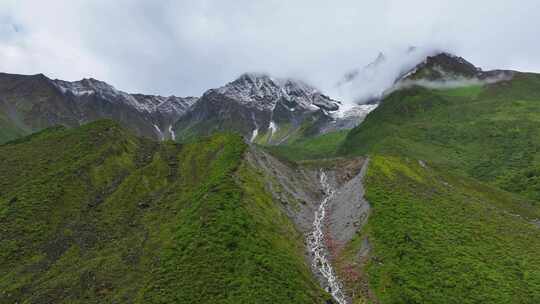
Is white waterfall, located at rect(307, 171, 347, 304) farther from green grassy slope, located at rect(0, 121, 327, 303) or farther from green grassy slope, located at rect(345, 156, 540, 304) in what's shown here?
green grassy slope, located at rect(345, 156, 540, 304)

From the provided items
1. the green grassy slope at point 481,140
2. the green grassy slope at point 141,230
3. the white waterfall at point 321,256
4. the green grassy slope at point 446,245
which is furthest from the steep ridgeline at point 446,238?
the green grassy slope at point 141,230

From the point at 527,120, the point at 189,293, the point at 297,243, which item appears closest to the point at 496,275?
the point at 297,243

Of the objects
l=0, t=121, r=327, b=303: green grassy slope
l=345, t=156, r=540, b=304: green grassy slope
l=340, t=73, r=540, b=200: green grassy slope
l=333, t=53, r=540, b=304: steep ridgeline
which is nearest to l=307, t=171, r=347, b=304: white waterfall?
l=333, t=53, r=540, b=304: steep ridgeline

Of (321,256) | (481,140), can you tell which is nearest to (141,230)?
(321,256)

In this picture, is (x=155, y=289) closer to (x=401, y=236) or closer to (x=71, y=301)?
(x=71, y=301)

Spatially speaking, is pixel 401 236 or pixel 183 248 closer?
pixel 183 248

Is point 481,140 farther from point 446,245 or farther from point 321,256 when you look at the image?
point 321,256
